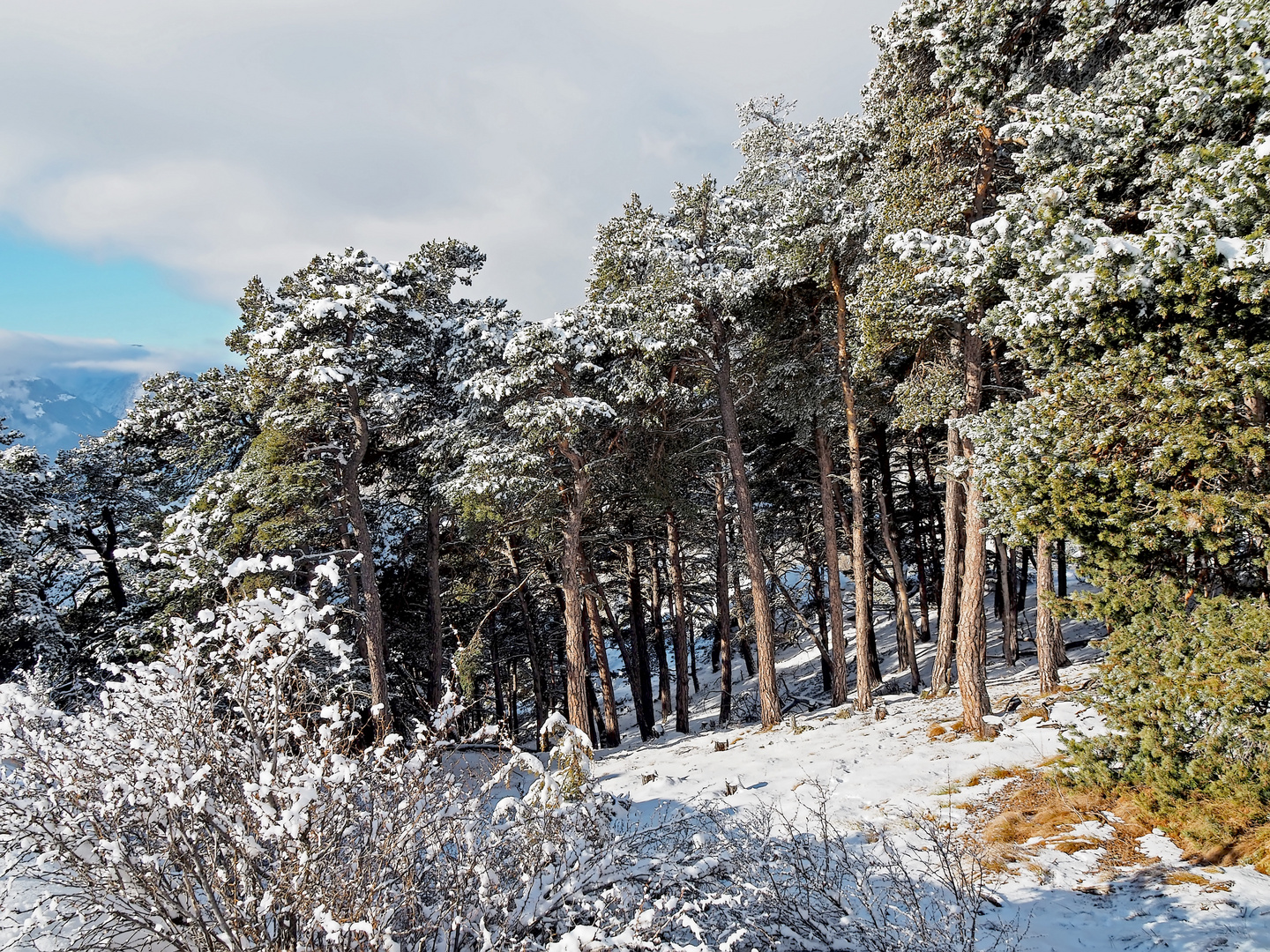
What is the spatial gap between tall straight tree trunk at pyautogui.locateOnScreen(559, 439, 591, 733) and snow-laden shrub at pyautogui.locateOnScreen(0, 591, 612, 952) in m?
9.42

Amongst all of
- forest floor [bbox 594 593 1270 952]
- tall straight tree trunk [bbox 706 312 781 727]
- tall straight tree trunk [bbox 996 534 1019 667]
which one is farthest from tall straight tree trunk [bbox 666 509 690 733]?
tall straight tree trunk [bbox 996 534 1019 667]

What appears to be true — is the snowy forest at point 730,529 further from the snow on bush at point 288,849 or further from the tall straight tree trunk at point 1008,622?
the tall straight tree trunk at point 1008,622

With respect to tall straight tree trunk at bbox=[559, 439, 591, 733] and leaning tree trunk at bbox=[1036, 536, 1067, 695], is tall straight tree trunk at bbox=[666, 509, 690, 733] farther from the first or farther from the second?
leaning tree trunk at bbox=[1036, 536, 1067, 695]

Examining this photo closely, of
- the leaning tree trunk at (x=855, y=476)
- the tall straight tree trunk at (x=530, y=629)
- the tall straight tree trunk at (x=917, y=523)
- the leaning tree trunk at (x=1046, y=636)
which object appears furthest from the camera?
the tall straight tree trunk at (x=917, y=523)

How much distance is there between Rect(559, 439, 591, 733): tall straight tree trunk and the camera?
13.6 meters

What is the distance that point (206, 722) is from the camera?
3.75 m

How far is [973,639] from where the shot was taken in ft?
32.7

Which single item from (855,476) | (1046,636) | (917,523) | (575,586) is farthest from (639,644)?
(1046,636)

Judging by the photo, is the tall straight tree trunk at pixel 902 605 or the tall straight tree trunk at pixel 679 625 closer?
the tall straight tree trunk at pixel 902 605

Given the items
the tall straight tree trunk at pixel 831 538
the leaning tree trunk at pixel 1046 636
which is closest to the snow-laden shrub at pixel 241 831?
the leaning tree trunk at pixel 1046 636

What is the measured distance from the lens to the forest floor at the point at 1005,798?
4.83m

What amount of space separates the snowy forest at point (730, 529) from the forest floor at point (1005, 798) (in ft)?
0.31

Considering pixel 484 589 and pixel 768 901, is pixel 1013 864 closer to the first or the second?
pixel 768 901

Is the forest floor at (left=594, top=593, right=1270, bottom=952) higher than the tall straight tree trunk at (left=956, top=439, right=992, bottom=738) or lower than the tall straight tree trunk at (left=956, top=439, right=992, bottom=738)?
lower
